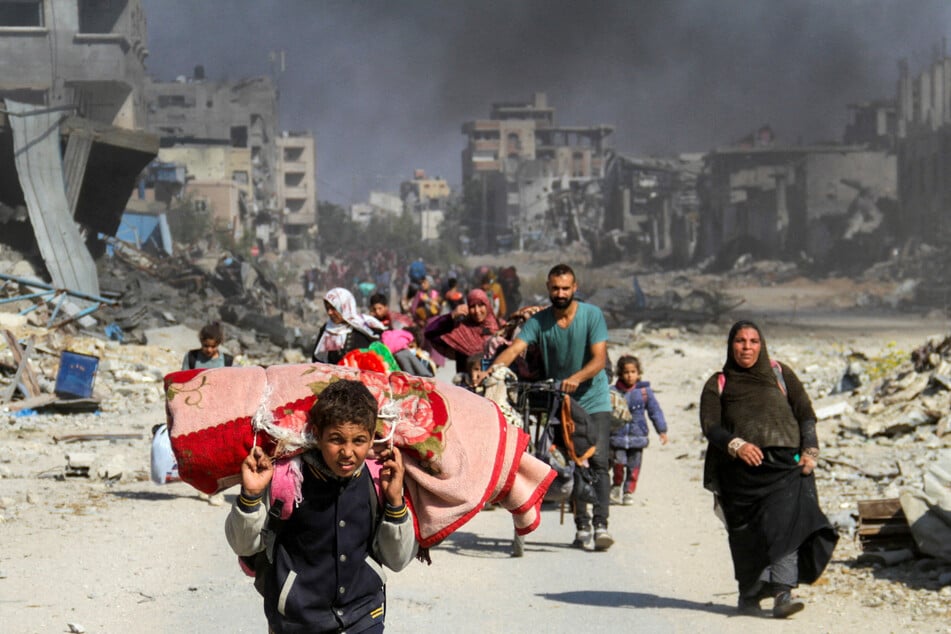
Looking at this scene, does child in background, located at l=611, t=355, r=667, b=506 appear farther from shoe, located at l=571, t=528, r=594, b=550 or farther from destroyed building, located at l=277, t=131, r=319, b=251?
destroyed building, located at l=277, t=131, r=319, b=251

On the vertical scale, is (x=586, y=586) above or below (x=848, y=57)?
below

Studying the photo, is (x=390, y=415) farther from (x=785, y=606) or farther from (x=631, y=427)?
(x=631, y=427)

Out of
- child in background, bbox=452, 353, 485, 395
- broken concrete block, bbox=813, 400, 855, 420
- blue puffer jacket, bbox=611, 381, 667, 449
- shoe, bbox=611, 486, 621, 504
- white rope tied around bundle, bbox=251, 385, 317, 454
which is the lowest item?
shoe, bbox=611, 486, 621, 504

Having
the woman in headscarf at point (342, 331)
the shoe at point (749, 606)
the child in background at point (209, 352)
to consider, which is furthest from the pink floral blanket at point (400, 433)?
the child in background at point (209, 352)

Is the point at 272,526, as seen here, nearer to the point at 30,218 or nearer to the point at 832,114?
the point at 30,218

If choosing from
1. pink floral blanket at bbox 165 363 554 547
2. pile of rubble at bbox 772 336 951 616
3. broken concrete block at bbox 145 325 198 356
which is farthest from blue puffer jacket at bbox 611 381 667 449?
broken concrete block at bbox 145 325 198 356

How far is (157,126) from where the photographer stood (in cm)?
8138

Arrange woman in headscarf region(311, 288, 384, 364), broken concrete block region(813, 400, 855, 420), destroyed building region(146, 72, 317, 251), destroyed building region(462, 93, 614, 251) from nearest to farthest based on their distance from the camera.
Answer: woman in headscarf region(311, 288, 384, 364) → broken concrete block region(813, 400, 855, 420) → destroyed building region(146, 72, 317, 251) → destroyed building region(462, 93, 614, 251)

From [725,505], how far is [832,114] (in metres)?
78.8

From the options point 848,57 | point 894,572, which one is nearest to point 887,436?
point 894,572

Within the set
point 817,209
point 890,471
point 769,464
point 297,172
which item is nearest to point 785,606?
point 769,464

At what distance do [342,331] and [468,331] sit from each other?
60.0 inches

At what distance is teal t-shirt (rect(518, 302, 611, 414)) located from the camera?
7383 millimetres

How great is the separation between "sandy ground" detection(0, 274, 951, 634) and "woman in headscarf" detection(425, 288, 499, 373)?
3.87ft
